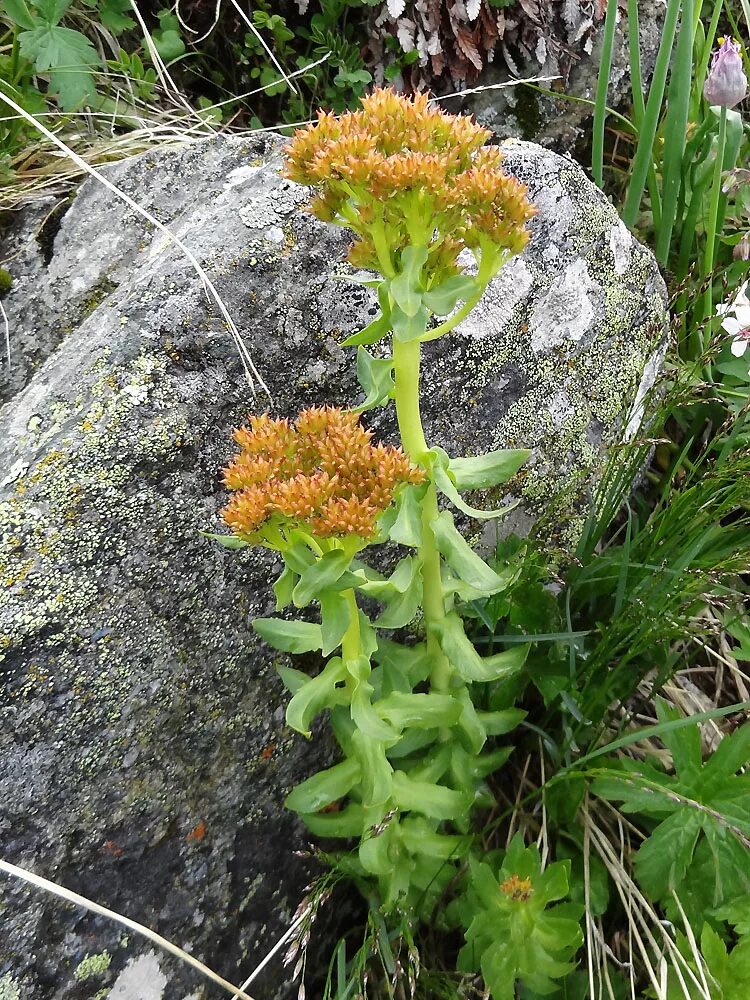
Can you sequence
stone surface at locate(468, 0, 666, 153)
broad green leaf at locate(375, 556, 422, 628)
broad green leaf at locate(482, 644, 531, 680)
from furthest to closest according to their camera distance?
stone surface at locate(468, 0, 666, 153)
broad green leaf at locate(482, 644, 531, 680)
broad green leaf at locate(375, 556, 422, 628)

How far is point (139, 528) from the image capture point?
1494 millimetres

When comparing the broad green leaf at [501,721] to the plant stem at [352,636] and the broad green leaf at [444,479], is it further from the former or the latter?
the broad green leaf at [444,479]

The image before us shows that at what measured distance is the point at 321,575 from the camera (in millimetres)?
1212

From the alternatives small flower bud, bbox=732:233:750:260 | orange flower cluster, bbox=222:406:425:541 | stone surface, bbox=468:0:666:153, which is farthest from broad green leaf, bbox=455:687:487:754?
stone surface, bbox=468:0:666:153

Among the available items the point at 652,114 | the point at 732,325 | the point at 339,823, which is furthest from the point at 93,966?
the point at 652,114

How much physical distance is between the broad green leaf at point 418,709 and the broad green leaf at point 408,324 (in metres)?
0.69

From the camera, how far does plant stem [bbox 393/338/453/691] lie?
4.45ft

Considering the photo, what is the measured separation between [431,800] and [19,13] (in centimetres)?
235

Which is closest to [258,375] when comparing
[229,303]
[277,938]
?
[229,303]

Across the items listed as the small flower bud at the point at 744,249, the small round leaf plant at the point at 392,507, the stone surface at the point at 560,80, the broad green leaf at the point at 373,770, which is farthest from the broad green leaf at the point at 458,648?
the stone surface at the point at 560,80

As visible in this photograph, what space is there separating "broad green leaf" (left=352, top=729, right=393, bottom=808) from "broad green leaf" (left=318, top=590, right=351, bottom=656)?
0.84ft

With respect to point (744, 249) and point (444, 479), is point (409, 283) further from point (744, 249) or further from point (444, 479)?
point (744, 249)

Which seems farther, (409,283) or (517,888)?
(517,888)

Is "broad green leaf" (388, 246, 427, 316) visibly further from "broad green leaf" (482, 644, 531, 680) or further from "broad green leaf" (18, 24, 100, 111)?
"broad green leaf" (18, 24, 100, 111)
